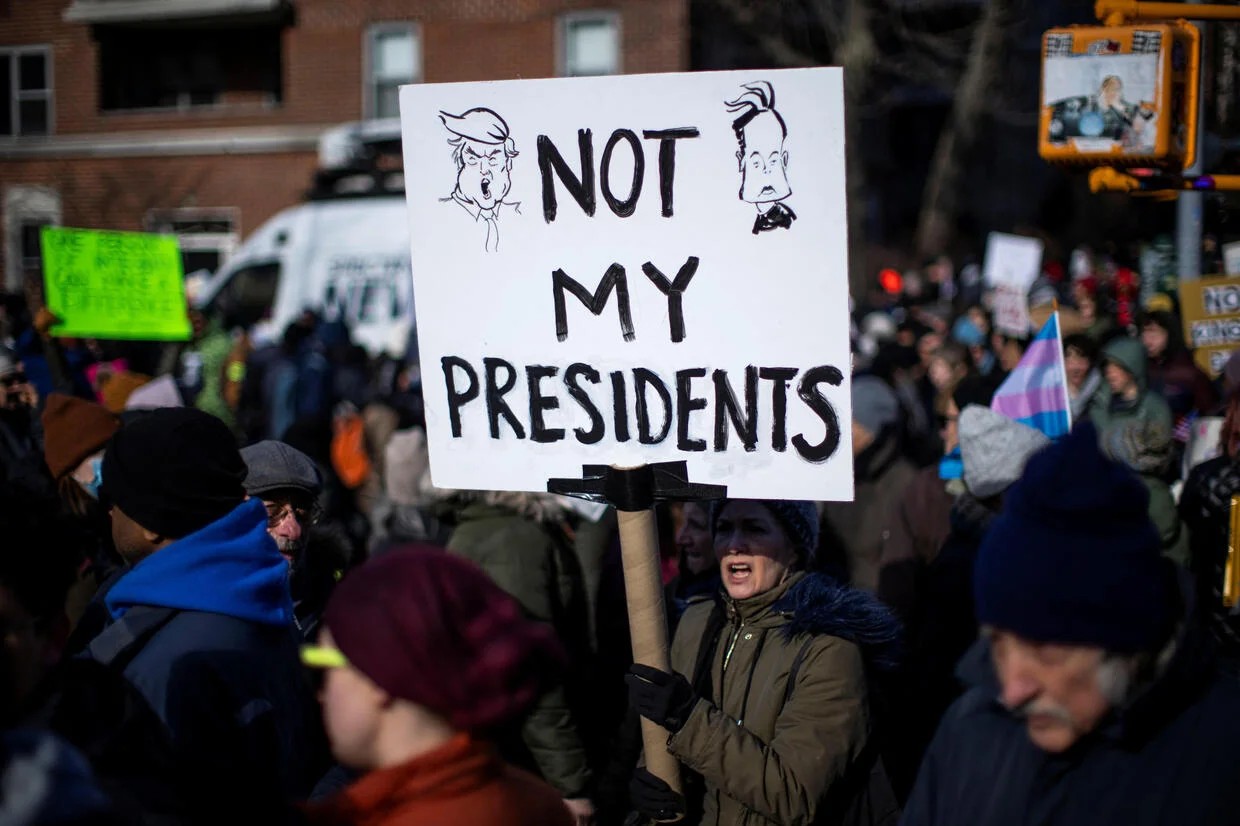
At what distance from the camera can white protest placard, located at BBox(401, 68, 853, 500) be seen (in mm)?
2904

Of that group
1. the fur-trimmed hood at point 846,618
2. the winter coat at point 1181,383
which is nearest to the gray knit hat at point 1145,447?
the winter coat at point 1181,383

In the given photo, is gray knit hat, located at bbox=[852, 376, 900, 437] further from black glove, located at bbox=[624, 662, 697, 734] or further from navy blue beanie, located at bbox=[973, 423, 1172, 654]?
navy blue beanie, located at bbox=[973, 423, 1172, 654]

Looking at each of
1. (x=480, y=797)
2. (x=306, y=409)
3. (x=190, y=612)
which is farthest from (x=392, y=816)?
(x=306, y=409)

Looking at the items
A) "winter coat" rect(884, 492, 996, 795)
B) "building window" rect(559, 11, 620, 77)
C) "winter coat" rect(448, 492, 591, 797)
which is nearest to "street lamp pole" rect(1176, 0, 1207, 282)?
"winter coat" rect(884, 492, 996, 795)

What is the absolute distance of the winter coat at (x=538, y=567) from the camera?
4.48m

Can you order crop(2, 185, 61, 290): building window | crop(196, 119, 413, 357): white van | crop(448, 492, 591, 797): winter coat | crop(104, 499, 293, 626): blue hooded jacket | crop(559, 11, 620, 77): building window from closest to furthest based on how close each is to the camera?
crop(104, 499, 293, 626): blue hooded jacket, crop(448, 492, 591, 797): winter coat, crop(196, 119, 413, 357): white van, crop(559, 11, 620, 77): building window, crop(2, 185, 61, 290): building window

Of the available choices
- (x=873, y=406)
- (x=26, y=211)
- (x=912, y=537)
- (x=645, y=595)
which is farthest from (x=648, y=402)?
(x=26, y=211)

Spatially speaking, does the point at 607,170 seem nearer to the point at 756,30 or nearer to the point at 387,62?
the point at 756,30

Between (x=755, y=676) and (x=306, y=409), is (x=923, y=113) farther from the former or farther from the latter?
(x=755, y=676)

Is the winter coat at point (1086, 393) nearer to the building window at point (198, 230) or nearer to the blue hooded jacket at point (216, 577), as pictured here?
the blue hooded jacket at point (216, 577)

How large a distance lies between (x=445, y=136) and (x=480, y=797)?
1685 millimetres

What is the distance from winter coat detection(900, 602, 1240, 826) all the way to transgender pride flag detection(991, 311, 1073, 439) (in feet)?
11.6

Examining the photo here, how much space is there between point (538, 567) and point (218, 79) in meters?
22.1

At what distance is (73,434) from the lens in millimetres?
4980
